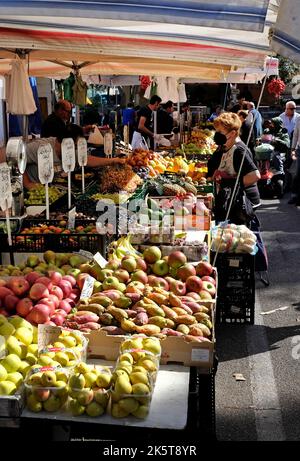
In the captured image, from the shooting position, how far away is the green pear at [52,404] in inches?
113

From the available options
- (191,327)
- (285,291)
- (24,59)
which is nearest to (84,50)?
(24,59)

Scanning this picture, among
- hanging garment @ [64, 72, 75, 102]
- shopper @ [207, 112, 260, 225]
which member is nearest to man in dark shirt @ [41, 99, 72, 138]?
hanging garment @ [64, 72, 75, 102]

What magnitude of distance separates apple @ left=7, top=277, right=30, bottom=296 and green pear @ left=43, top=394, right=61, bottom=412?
3.58 ft

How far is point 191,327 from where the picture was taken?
3.53m

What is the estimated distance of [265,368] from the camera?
5.12 m

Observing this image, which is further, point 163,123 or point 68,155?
point 163,123

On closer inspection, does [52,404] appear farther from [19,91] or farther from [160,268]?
[19,91]

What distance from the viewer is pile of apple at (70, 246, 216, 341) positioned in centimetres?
355

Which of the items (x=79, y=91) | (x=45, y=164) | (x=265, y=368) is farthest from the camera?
(x=79, y=91)

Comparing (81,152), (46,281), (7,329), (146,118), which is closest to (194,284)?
(46,281)

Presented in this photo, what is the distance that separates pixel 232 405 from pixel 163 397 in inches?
65.1

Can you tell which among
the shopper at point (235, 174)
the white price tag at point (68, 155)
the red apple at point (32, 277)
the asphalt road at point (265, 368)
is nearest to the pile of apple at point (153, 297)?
the red apple at point (32, 277)

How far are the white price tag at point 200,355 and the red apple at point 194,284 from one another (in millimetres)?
866

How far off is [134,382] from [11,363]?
0.63 metres
